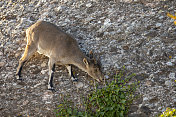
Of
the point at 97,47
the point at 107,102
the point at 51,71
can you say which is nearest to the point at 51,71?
the point at 51,71

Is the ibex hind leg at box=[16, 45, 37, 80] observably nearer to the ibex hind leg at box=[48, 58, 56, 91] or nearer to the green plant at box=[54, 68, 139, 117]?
the ibex hind leg at box=[48, 58, 56, 91]

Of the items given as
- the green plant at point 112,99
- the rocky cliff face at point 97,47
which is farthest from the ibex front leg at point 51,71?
the green plant at point 112,99

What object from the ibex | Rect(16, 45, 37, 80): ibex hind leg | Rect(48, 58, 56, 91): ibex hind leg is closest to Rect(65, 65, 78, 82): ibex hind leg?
the ibex

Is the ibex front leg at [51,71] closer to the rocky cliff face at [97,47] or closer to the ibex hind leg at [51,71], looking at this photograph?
the ibex hind leg at [51,71]

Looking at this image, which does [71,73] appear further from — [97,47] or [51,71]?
[97,47]

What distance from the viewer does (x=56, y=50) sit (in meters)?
7.74

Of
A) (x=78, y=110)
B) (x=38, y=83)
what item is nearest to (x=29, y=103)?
(x=38, y=83)

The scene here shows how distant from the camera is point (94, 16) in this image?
941 centimetres

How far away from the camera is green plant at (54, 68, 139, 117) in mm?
6255

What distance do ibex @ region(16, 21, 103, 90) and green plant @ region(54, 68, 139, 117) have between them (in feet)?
2.51

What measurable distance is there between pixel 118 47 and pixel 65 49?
5.52 ft

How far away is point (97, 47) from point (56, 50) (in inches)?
54.5

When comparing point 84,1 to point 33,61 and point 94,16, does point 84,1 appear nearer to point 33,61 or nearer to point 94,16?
point 94,16

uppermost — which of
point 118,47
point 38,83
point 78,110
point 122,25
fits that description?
point 122,25
